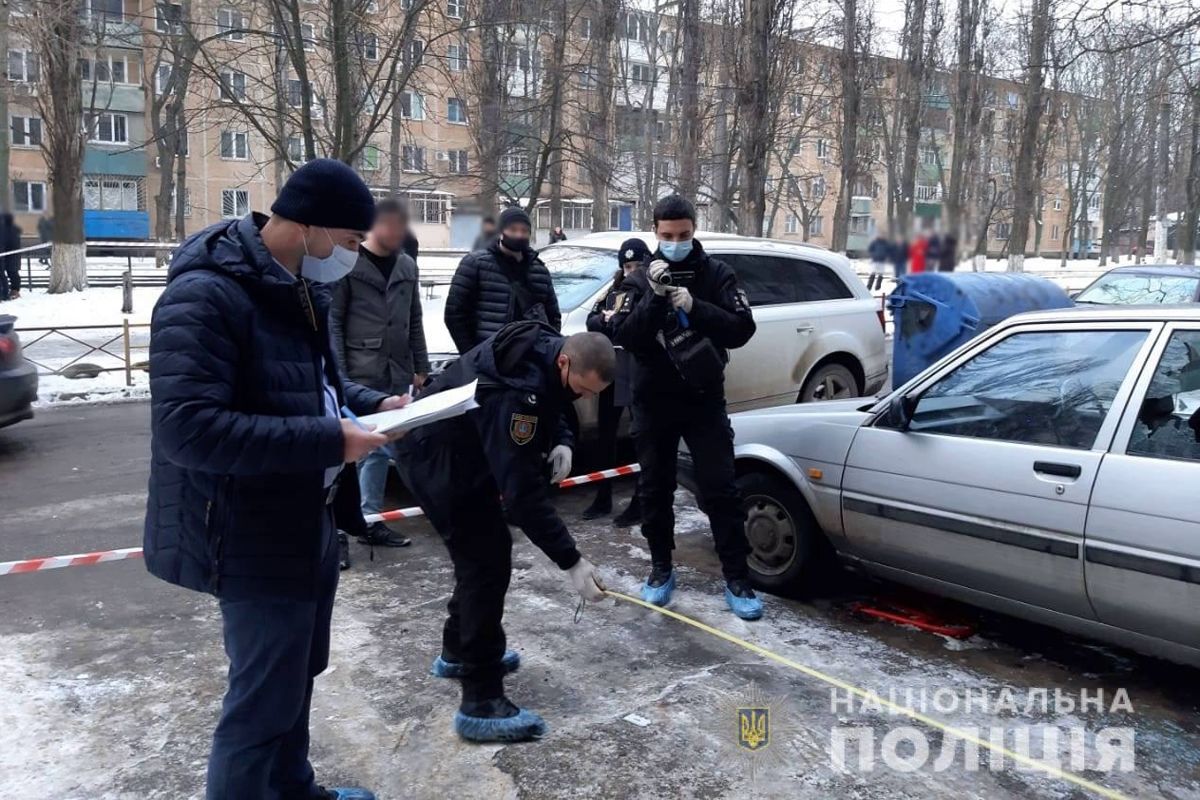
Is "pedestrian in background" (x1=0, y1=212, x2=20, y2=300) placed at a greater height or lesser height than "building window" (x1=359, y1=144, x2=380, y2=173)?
lesser

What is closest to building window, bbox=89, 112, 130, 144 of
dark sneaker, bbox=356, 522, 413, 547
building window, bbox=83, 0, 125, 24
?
building window, bbox=83, 0, 125, 24

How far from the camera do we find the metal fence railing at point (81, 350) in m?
11.4

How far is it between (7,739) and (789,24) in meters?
11.5

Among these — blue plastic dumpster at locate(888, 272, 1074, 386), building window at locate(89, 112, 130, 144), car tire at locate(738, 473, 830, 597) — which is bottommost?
car tire at locate(738, 473, 830, 597)

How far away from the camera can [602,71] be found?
19938 mm

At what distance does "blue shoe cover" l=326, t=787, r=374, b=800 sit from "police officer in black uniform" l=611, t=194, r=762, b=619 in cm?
199

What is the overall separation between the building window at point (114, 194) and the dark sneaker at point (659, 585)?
41074mm

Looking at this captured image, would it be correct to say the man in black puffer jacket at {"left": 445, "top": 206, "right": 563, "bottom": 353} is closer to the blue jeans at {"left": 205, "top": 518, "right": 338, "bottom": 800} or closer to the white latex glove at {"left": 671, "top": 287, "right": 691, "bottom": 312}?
the white latex glove at {"left": 671, "top": 287, "right": 691, "bottom": 312}

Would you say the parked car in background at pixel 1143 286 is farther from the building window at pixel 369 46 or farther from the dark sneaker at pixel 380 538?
the dark sneaker at pixel 380 538

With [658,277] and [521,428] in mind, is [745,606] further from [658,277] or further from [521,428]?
[521,428]

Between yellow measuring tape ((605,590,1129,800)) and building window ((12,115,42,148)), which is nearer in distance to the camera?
yellow measuring tape ((605,590,1129,800))

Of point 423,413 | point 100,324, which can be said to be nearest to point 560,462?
point 423,413

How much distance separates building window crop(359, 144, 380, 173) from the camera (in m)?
12.4

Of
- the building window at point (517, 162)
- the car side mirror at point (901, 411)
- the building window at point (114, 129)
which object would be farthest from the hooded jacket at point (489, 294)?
the building window at point (114, 129)
